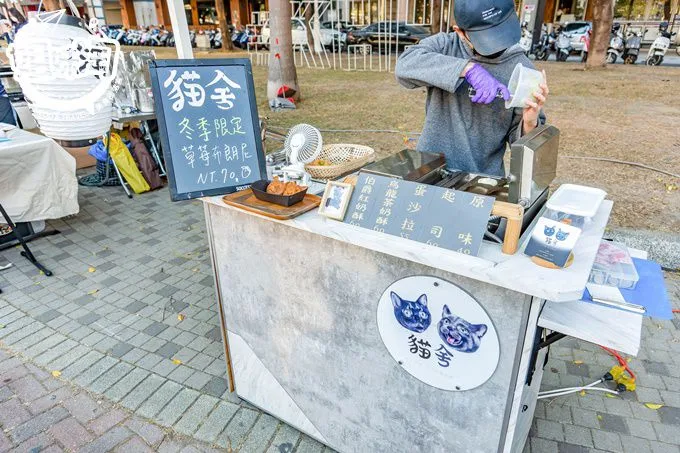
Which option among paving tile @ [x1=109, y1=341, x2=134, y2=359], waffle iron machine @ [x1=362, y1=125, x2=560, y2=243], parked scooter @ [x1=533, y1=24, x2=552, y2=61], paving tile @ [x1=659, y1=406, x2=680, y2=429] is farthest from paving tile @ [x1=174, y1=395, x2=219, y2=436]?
parked scooter @ [x1=533, y1=24, x2=552, y2=61]

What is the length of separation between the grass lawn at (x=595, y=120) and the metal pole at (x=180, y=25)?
1811 mm

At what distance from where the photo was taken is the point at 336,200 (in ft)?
5.37

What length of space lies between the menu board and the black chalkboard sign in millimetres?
684

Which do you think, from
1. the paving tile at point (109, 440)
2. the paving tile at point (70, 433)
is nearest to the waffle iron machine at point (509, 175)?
the paving tile at point (109, 440)

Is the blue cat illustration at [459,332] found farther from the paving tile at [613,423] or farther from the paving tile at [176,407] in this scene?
the paving tile at [176,407]

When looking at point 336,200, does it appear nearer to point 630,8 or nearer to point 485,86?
point 485,86

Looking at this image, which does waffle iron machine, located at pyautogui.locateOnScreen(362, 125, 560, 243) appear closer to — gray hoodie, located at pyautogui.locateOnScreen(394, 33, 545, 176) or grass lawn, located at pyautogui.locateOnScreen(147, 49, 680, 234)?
gray hoodie, located at pyautogui.locateOnScreen(394, 33, 545, 176)

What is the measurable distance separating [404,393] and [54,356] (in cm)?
246

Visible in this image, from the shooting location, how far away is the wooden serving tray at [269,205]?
170 cm

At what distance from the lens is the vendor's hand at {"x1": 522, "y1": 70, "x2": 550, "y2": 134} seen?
Result: 63.3 inches

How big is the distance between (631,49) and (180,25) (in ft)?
54.5

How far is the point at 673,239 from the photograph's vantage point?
3.58 m

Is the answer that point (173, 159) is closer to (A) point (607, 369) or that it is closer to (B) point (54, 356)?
(B) point (54, 356)

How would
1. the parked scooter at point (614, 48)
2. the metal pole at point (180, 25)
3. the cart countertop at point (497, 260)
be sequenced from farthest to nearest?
1. the parked scooter at point (614, 48)
2. the metal pole at point (180, 25)
3. the cart countertop at point (497, 260)
